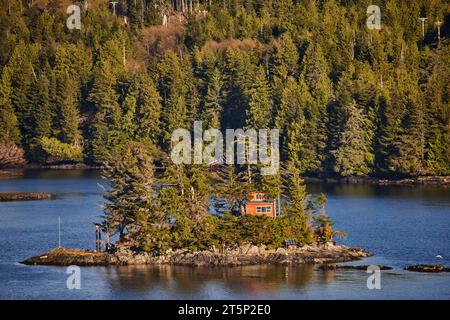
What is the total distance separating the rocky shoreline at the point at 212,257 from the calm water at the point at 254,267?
4.06 feet

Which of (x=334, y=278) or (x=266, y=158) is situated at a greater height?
(x=266, y=158)

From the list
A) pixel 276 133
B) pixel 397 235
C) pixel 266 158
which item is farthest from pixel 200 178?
pixel 276 133

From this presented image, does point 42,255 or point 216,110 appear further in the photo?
point 216,110

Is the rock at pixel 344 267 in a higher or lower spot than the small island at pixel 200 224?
lower

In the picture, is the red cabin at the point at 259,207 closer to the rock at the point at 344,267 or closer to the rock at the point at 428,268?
the rock at the point at 344,267

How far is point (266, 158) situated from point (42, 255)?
21880mm

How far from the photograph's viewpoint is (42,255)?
4232 inches

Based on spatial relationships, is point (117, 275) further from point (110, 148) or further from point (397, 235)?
point (110, 148)

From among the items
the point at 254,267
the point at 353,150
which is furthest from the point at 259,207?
the point at 353,150

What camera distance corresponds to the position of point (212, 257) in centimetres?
10469

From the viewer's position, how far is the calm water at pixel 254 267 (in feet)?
314

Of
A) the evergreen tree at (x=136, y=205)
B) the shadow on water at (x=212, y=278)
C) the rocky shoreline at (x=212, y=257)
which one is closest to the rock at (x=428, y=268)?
the rocky shoreline at (x=212, y=257)
